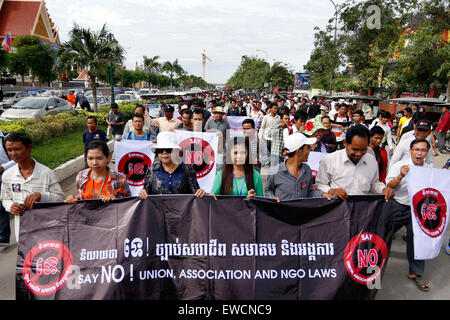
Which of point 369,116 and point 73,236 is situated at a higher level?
point 369,116

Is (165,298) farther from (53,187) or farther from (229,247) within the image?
(53,187)

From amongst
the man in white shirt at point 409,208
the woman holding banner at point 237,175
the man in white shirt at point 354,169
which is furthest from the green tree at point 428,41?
the woman holding banner at point 237,175

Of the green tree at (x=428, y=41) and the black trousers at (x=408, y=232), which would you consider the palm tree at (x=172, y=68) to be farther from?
the black trousers at (x=408, y=232)

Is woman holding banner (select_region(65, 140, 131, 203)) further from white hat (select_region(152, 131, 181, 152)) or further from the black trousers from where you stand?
the black trousers

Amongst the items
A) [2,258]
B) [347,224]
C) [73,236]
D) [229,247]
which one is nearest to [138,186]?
[2,258]

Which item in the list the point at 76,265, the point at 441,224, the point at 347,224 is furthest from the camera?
the point at 441,224

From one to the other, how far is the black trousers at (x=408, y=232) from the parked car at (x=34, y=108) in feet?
46.7

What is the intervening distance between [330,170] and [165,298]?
221cm

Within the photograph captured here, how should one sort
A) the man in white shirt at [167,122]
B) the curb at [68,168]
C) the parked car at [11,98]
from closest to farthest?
the man in white shirt at [167,122], the curb at [68,168], the parked car at [11,98]

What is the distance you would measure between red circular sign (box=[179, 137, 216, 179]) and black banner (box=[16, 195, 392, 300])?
3.29 meters

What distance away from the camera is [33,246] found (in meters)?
3.12

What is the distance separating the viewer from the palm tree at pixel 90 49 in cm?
1842

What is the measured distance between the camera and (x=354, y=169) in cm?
367

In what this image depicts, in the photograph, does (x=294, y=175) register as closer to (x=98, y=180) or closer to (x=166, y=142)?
(x=166, y=142)
